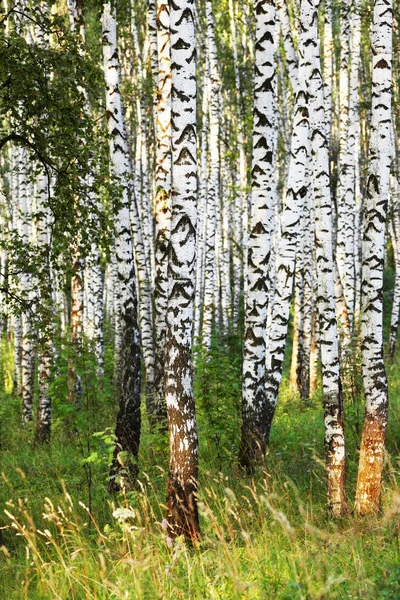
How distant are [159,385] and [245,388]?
2193 mm

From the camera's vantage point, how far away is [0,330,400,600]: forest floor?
3.71 m

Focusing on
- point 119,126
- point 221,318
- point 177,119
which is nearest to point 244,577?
point 177,119

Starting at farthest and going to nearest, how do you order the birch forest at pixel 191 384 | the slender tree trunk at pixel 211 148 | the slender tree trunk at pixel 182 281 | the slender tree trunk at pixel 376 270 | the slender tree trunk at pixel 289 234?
the slender tree trunk at pixel 211 148, the slender tree trunk at pixel 289 234, the slender tree trunk at pixel 376 270, the slender tree trunk at pixel 182 281, the birch forest at pixel 191 384

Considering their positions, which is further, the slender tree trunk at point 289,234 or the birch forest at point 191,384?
the slender tree trunk at point 289,234

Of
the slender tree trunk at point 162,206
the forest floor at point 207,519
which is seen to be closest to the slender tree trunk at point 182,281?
the forest floor at point 207,519

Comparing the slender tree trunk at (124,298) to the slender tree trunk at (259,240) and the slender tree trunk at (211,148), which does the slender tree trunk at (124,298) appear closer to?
the slender tree trunk at (259,240)

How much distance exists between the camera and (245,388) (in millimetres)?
7633

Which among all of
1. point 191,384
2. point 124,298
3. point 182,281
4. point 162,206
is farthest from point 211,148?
point 191,384

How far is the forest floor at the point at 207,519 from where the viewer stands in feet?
12.2

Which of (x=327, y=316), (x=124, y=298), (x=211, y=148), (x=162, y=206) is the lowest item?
(x=327, y=316)

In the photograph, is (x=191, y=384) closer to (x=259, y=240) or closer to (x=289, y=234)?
(x=259, y=240)

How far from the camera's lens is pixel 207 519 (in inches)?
169

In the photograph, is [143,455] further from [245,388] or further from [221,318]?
[221,318]

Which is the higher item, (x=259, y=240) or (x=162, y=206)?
(x=162, y=206)
